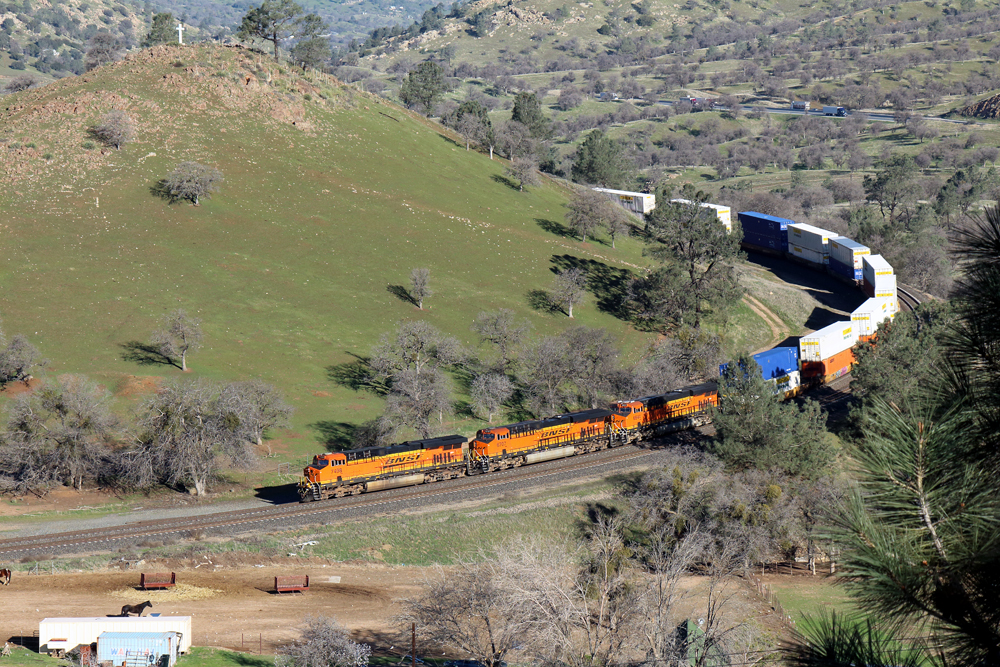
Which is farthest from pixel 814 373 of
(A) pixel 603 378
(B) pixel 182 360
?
(B) pixel 182 360

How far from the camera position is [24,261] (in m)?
81.6

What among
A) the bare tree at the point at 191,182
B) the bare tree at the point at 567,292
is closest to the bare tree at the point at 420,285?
the bare tree at the point at 567,292

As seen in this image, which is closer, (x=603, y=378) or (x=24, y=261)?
(x=603, y=378)

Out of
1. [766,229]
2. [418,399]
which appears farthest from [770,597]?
[766,229]

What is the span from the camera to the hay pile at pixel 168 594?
4403 cm

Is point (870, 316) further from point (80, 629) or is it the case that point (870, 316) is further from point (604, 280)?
point (80, 629)

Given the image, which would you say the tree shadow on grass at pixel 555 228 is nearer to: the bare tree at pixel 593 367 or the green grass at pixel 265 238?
the green grass at pixel 265 238

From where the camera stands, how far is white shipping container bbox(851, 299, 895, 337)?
268ft

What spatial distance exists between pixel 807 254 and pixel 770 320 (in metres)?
20.5

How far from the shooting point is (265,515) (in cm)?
5241

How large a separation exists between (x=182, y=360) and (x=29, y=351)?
1118cm

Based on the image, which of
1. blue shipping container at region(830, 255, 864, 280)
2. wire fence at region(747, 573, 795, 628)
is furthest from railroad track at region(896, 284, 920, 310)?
wire fence at region(747, 573, 795, 628)

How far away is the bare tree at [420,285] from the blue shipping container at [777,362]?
3104 cm

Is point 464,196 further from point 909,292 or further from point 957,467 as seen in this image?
point 957,467
